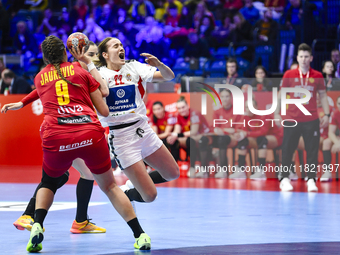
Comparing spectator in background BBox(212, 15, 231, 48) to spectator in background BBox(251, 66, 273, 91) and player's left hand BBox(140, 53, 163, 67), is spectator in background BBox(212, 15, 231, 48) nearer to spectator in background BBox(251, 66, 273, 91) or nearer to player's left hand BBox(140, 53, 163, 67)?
spectator in background BBox(251, 66, 273, 91)

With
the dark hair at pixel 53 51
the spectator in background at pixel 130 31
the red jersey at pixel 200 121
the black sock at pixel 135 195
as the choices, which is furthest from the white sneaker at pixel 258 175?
the spectator in background at pixel 130 31

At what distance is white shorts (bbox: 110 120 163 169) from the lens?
479 centimetres

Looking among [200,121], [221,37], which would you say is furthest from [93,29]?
[200,121]

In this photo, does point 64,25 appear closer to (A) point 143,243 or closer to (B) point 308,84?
(B) point 308,84

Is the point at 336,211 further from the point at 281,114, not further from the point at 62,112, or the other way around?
the point at 62,112

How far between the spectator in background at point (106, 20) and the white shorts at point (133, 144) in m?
10.9

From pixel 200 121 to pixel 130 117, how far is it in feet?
15.9

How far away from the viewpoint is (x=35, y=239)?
161 inches

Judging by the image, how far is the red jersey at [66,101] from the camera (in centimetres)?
409

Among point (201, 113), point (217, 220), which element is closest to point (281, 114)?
point (201, 113)

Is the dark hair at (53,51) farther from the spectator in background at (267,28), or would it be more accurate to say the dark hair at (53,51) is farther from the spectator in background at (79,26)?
the spectator in background at (79,26)

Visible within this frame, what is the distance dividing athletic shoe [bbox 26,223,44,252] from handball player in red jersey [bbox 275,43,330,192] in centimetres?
506

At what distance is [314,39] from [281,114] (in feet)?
15.0

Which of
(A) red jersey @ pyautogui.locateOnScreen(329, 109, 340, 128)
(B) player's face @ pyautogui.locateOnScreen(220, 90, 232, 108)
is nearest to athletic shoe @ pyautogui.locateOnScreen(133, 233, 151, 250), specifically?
(B) player's face @ pyautogui.locateOnScreen(220, 90, 232, 108)
